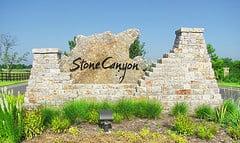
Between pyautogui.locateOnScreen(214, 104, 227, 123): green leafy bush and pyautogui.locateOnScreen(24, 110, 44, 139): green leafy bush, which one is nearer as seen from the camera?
pyautogui.locateOnScreen(24, 110, 44, 139): green leafy bush

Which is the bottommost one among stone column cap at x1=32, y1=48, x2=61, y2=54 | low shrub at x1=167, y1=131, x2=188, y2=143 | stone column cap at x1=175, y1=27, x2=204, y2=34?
low shrub at x1=167, y1=131, x2=188, y2=143

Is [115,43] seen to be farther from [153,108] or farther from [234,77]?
[234,77]

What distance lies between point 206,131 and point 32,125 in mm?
4445

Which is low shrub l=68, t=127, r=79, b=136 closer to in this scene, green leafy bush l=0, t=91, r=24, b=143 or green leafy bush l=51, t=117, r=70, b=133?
green leafy bush l=51, t=117, r=70, b=133

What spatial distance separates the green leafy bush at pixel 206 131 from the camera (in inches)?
442

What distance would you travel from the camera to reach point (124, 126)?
12148 millimetres

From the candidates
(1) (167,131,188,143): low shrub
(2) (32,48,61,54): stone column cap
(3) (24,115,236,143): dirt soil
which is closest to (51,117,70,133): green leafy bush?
(3) (24,115,236,143): dirt soil

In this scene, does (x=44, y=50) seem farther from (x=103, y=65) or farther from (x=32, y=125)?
(x=32, y=125)

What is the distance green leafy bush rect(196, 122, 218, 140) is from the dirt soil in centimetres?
10

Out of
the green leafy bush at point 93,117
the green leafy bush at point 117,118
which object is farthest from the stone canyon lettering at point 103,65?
the green leafy bush at point 93,117

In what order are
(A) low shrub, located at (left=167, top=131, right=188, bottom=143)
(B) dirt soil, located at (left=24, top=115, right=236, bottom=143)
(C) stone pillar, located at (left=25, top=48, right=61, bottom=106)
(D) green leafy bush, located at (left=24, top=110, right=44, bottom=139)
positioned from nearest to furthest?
(B) dirt soil, located at (left=24, top=115, right=236, bottom=143) → (A) low shrub, located at (left=167, top=131, right=188, bottom=143) → (D) green leafy bush, located at (left=24, top=110, right=44, bottom=139) → (C) stone pillar, located at (left=25, top=48, right=61, bottom=106)

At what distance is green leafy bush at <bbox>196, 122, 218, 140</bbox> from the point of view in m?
11.2

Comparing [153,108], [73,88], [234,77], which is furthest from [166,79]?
[234,77]

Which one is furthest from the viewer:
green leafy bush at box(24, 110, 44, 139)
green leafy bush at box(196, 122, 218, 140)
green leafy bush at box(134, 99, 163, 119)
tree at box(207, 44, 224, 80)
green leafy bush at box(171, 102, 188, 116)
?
tree at box(207, 44, 224, 80)
